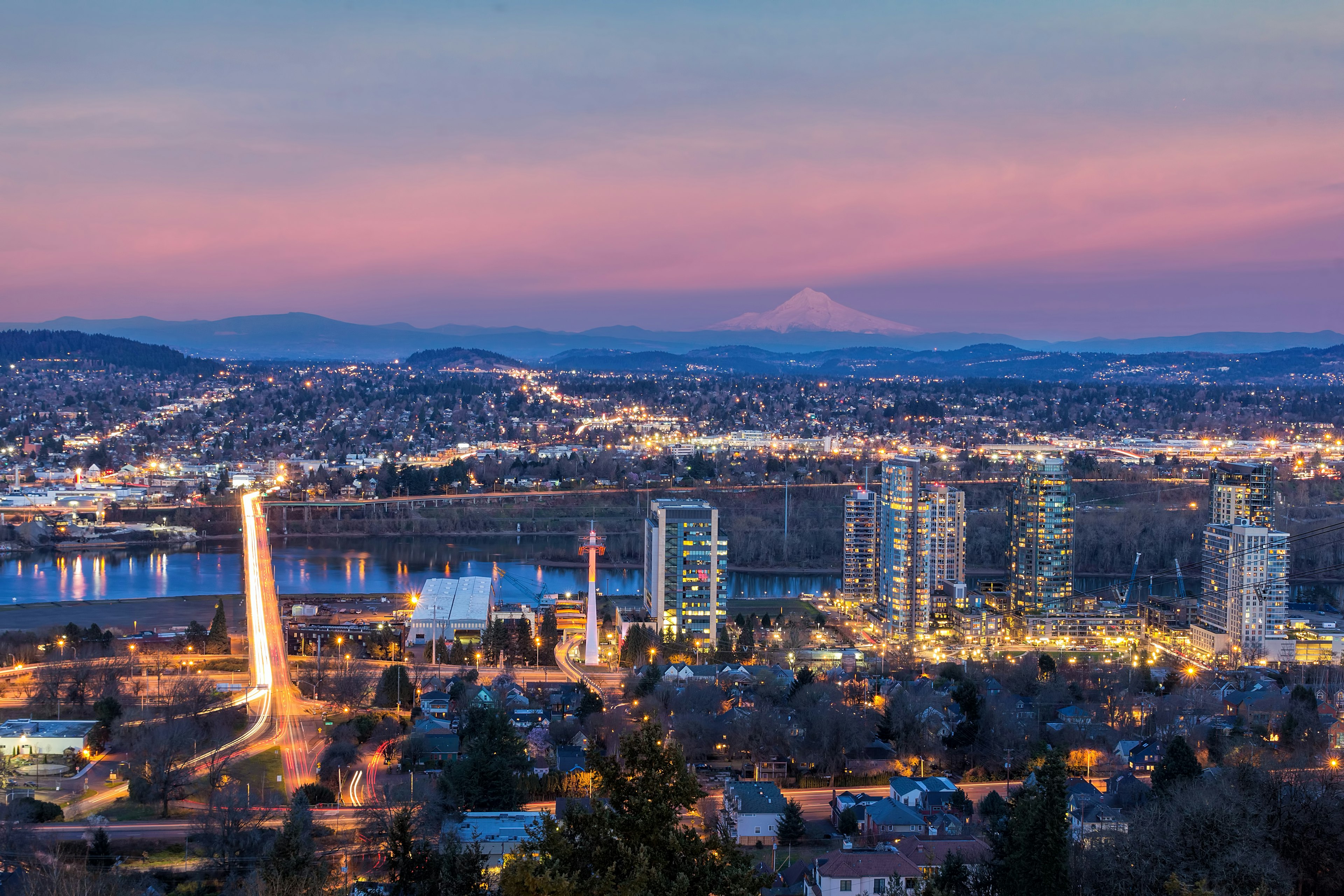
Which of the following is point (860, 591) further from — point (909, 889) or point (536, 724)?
point (909, 889)

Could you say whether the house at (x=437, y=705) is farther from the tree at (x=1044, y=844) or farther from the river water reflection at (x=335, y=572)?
the river water reflection at (x=335, y=572)

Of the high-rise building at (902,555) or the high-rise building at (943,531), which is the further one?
the high-rise building at (943,531)

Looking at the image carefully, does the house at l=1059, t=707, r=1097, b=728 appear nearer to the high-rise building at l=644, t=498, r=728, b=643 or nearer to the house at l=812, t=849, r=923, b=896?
the house at l=812, t=849, r=923, b=896

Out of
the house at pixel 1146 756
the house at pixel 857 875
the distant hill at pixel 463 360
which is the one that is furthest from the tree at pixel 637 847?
the distant hill at pixel 463 360

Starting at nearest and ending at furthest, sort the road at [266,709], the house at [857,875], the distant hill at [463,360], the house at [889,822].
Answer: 1. the house at [857,875]
2. the house at [889,822]
3. the road at [266,709]
4. the distant hill at [463,360]

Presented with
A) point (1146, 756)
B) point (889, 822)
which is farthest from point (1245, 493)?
point (889, 822)

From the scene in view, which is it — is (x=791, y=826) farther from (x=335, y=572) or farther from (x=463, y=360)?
(x=463, y=360)
